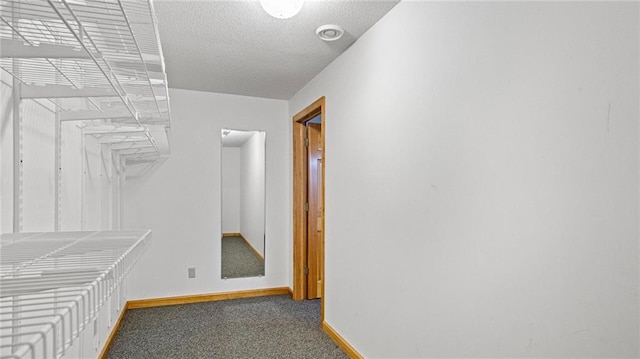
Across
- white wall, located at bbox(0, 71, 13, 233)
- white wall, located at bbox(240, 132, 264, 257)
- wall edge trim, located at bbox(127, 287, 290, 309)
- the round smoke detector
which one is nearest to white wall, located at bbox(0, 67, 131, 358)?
white wall, located at bbox(0, 71, 13, 233)

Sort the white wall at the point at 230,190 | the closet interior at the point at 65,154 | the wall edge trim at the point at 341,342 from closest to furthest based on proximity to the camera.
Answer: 1. the closet interior at the point at 65,154
2. the wall edge trim at the point at 341,342
3. the white wall at the point at 230,190

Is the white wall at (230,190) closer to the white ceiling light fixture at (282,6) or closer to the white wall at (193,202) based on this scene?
the white wall at (193,202)

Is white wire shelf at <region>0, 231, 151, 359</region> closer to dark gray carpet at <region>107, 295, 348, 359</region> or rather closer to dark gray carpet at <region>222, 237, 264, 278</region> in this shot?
dark gray carpet at <region>107, 295, 348, 359</region>

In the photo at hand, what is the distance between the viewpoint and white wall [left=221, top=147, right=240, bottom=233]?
12.8 ft

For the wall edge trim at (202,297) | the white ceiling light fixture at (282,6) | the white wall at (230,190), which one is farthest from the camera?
the white wall at (230,190)

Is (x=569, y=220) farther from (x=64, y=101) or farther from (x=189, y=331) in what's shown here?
(x=189, y=331)

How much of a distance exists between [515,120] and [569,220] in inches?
15.9

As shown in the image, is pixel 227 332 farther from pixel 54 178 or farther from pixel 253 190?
pixel 54 178

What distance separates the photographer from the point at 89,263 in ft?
2.76

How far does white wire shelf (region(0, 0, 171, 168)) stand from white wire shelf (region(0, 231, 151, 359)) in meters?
0.47

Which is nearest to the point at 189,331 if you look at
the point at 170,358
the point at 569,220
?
the point at 170,358

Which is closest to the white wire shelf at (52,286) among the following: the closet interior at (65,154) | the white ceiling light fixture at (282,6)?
the closet interior at (65,154)

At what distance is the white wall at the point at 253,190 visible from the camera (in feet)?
13.1

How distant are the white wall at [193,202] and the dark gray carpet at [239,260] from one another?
7 cm
